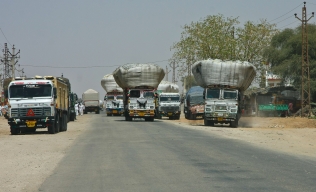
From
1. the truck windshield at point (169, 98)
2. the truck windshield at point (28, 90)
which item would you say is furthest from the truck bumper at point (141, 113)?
the truck windshield at point (28, 90)

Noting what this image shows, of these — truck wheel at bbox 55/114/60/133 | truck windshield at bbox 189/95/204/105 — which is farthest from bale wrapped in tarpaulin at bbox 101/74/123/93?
truck wheel at bbox 55/114/60/133

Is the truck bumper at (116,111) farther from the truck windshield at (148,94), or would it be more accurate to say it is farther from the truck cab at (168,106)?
the truck windshield at (148,94)

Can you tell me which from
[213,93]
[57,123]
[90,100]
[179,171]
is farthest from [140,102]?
[90,100]

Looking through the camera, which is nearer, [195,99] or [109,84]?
[195,99]

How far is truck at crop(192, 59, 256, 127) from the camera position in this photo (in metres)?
36.2

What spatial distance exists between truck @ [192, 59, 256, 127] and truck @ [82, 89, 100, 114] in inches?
2115

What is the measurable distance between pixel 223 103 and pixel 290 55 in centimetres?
3419

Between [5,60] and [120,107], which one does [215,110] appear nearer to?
[120,107]

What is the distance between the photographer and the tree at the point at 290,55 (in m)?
65.8

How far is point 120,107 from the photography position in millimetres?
65750

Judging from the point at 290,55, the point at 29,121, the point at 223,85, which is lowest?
the point at 29,121

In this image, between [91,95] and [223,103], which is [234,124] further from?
[91,95]

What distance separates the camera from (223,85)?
119ft

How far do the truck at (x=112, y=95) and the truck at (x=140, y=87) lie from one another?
20096 mm
